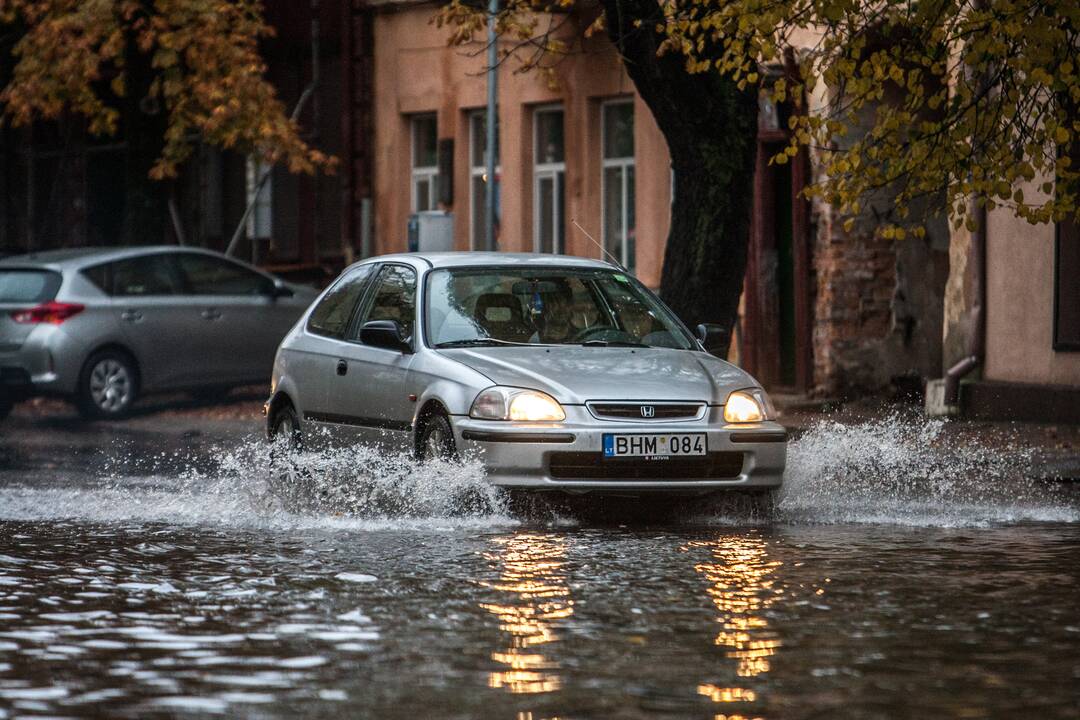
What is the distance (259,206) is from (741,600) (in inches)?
1072

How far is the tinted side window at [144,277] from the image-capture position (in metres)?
23.7

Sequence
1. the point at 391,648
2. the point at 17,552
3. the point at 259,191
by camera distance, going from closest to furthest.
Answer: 1. the point at 391,648
2. the point at 17,552
3. the point at 259,191

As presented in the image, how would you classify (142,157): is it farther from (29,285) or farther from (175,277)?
(29,285)

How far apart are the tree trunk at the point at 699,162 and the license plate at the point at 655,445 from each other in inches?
235

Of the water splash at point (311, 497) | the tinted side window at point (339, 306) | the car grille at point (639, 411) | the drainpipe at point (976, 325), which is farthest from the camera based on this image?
the drainpipe at point (976, 325)

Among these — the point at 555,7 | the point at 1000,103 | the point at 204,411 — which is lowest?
the point at 204,411

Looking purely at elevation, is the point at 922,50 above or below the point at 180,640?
above

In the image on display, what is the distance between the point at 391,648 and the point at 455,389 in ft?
14.8

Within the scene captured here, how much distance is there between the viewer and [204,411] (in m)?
25.0

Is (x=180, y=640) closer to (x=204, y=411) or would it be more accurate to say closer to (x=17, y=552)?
(x=17, y=552)

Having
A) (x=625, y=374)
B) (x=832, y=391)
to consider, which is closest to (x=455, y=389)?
(x=625, y=374)

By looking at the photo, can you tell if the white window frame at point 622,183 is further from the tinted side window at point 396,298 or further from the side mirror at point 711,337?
the tinted side window at point 396,298

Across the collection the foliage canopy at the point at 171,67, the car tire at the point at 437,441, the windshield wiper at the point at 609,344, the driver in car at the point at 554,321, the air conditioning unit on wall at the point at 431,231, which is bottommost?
the car tire at the point at 437,441

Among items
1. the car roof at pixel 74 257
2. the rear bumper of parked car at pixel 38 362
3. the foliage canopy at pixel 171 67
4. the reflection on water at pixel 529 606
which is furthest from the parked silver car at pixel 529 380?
the foliage canopy at pixel 171 67
